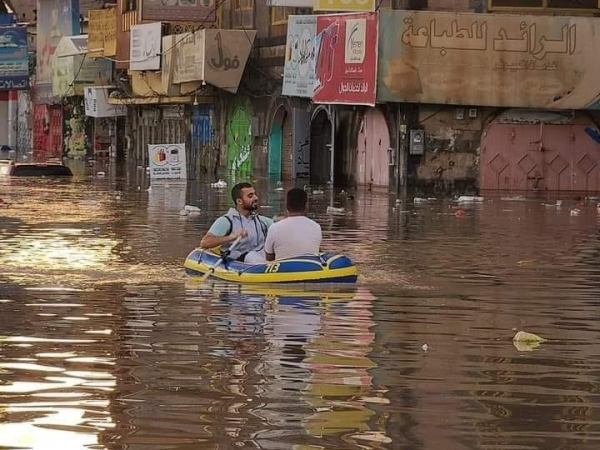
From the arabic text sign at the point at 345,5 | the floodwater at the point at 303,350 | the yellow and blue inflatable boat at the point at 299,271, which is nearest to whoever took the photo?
the floodwater at the point at 303,350

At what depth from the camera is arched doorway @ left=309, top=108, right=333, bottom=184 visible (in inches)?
1948

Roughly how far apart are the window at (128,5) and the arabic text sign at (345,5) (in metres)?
26.6

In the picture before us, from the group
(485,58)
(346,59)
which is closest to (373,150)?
(346,59)

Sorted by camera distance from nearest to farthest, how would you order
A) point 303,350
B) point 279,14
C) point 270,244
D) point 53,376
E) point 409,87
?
A: 1. point 53,376
2. point 303,350
3. point 270,244
4. point 409,87
5. point 279,14

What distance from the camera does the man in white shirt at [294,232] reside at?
55.0 ft

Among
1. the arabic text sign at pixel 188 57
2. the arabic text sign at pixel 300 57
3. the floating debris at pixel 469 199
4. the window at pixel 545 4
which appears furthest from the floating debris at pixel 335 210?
the arabic text sign at pixel 188 57

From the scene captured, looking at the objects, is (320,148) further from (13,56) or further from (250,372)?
(250,372)

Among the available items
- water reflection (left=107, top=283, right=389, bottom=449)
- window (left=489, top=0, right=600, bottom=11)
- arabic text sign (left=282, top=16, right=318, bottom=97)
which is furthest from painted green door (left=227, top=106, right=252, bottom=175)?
water reflection (left=107, top=283, right=389, bottom=449)

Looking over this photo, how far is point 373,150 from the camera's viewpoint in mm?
45062

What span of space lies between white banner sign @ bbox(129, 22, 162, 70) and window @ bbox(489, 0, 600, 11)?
20698 millimetres

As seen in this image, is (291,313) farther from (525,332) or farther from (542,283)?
(542,283)

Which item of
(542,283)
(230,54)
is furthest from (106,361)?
(230,54)

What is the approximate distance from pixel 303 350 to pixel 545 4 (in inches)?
1258

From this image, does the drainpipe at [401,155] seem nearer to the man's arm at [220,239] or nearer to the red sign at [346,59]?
the red sign at [346,59]
